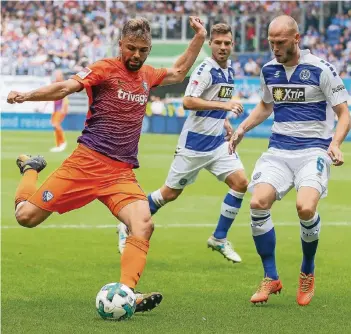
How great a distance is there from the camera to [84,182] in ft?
27.3

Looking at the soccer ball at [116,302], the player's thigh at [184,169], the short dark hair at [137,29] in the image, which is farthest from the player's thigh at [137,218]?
the player's thigh at [184,169]

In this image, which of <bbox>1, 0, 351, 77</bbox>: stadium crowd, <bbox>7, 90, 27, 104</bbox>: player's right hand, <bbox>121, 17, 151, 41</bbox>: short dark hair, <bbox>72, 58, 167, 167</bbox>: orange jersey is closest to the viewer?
<bbox>7, 90, 27, 104</bbox>: player's right hand

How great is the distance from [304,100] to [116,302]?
259cm

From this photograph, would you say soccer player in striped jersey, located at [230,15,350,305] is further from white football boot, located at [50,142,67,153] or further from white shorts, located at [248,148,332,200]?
white football boot, located at [50,142,67,153]

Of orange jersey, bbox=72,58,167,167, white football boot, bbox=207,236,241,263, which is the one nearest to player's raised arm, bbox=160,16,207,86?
orange jersey, bbox=72,58,167,167

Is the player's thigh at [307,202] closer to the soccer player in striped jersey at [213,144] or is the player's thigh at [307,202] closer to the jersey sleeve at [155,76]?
the jersey sleeve at [155,76]

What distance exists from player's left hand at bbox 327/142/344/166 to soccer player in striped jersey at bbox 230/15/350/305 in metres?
0.17

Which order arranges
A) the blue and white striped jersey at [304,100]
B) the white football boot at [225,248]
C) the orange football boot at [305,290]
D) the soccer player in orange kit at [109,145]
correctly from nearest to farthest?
the soccer player in orange kit at [109,145]
the orange football boot at [305,290]
the blue and white striped jersey at [304,100]
the white football boot at [225,248]

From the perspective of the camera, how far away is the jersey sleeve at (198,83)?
11219 mm

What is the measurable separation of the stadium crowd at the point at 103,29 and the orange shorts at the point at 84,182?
33.3 metres

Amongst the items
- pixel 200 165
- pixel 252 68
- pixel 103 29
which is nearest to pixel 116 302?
pixel 200 165

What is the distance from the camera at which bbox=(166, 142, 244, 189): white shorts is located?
1179 cm

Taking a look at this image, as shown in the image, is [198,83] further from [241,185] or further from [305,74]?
[305,74]

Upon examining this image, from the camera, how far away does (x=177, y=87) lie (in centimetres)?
4272
